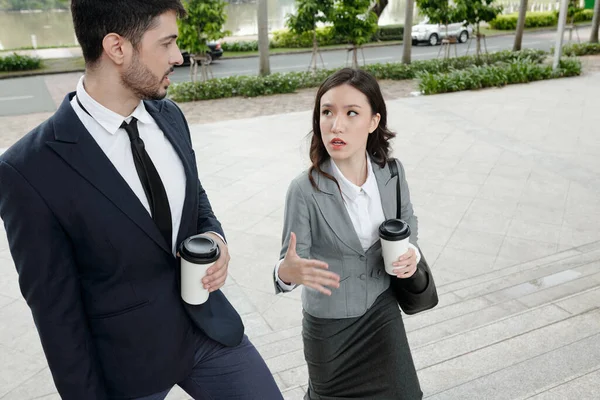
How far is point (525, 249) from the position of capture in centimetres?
482

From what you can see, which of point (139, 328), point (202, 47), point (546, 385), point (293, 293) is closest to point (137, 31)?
point (139, 328)

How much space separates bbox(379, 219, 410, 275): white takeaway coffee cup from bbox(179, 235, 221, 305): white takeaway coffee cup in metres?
0.64

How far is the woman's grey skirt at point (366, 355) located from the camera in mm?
2217

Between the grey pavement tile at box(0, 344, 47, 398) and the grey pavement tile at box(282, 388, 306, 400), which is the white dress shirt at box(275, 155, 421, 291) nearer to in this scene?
the grey pavement tile at box(282, 388, 306, 400)

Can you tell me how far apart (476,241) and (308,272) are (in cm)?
338

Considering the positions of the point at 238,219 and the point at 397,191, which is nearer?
the point at 397,191

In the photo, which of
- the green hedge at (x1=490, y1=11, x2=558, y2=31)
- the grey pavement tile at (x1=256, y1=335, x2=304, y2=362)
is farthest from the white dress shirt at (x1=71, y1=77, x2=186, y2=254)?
the green hedge at (x1=490, y1=11, x2=558, y2=31)

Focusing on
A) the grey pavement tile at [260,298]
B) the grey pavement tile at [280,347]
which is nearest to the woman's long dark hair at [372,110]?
the grey pavement tile at [280,347]

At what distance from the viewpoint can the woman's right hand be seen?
1.99 metres

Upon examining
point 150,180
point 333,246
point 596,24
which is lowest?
point 333,246

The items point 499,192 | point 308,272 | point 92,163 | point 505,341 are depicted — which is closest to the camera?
point 92,163

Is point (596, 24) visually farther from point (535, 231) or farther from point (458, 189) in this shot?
point (535, 231)

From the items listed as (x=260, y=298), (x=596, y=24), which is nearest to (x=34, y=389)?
(x=260, y=298)

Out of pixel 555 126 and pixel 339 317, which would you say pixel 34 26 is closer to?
pixel 555 126
